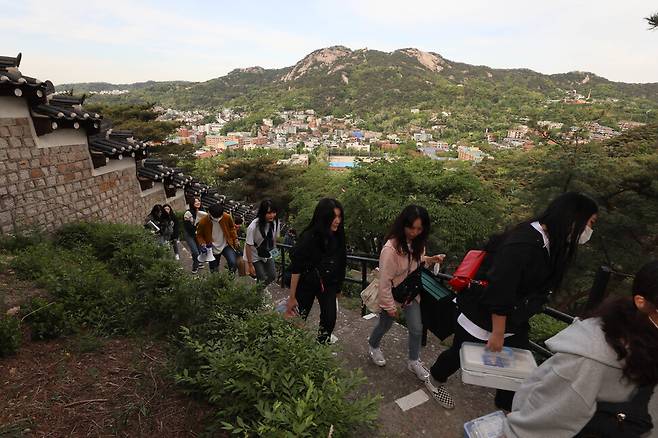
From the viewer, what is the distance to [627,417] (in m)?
1.30

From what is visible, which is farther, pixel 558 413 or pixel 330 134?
pixel 330 134

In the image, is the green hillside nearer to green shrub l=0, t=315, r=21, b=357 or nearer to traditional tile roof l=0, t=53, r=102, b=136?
traditional tile roof l=0, t=53, r=102, b=136

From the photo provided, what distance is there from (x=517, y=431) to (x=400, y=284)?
1337 millimetres

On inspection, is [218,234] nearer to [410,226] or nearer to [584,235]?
[410,226]

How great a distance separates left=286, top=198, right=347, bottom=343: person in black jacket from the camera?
2775mm

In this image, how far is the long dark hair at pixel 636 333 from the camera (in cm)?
123

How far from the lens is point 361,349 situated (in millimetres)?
3512

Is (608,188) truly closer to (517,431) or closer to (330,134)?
(517,431)

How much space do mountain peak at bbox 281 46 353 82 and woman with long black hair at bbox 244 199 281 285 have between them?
171202mm

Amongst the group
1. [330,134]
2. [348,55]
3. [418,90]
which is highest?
[348,55]

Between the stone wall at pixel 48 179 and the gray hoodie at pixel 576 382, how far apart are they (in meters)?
7.39

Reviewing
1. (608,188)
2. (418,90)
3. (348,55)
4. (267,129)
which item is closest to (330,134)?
(267,129)

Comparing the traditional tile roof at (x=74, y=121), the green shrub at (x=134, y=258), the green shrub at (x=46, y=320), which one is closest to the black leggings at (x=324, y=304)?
the green shrub at (x=46, y=320)

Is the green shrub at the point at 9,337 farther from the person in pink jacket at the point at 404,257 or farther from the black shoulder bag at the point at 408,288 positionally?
the black shoulder bag at the point at 408,288
